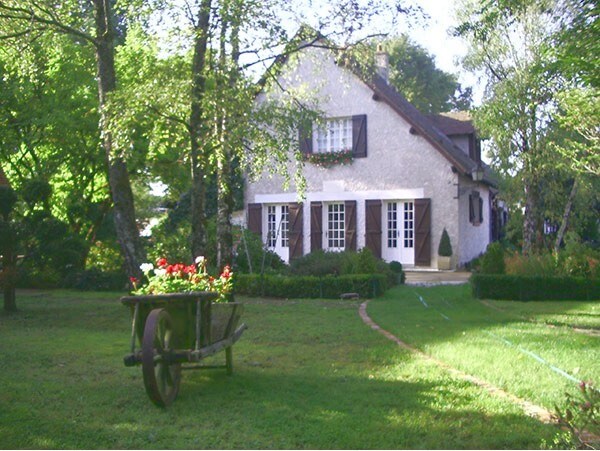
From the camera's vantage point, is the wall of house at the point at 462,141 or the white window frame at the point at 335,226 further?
the wall of house at the point at 462,141

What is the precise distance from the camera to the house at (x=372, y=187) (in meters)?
23.2

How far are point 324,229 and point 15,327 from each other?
1438cm

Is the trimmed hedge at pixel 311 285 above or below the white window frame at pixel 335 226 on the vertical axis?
below

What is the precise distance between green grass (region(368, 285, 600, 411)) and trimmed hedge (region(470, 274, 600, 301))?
15.8 inches

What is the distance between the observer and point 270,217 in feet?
85.8

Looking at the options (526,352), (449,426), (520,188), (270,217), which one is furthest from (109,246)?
(449,426)

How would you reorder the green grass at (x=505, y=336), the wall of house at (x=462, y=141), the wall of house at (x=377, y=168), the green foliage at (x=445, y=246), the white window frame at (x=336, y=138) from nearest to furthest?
the green grass at (x=505, y=336) → the green foliage at (x=445, y=246) → the wall of house at (x=377, y=168) → the white window frame at (x=336, y=138) → the wall of house at (x=462, y=141)

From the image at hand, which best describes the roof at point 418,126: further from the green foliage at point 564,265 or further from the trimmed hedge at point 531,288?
the trimmed hedge at point 531,288

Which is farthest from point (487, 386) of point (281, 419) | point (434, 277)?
point (434, 277)

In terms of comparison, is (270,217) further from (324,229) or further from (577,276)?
(577,276)

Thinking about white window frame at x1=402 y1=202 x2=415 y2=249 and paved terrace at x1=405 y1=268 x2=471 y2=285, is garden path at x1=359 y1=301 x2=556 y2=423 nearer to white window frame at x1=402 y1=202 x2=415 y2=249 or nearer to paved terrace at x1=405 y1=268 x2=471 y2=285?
paved terrace at x1=405 y1=268 x2=471 y2=285

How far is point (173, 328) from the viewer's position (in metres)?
6.48

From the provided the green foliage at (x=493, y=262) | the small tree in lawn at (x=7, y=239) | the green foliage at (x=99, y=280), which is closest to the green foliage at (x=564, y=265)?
the green foliage at (x=493, y=262)

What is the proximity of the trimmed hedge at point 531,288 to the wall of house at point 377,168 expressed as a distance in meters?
8.13
